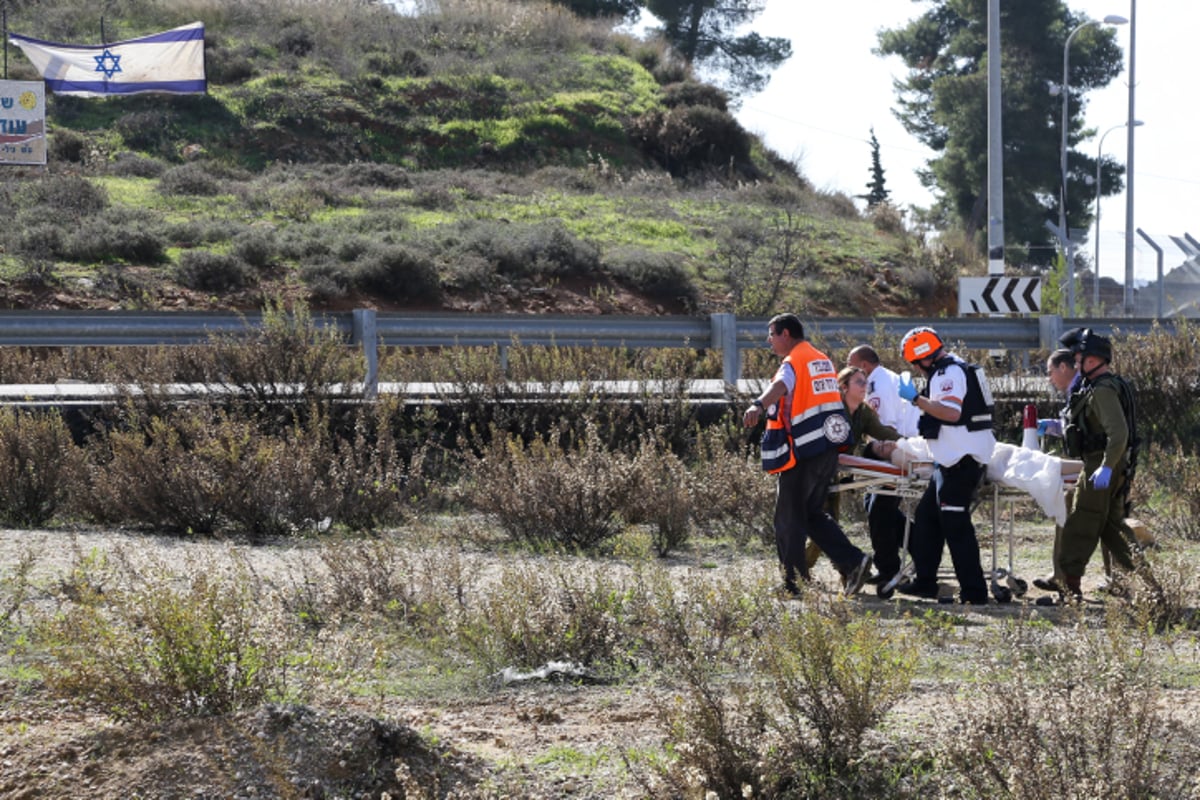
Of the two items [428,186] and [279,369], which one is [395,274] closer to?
[428,186]

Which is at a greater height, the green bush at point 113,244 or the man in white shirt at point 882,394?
the green bush at point 113,244

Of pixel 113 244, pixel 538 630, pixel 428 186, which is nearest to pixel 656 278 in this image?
pixel 428 186

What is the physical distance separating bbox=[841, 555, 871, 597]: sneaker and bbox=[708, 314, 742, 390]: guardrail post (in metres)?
5.76

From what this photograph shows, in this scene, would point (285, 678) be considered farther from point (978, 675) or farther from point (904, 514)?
point (904, 514)

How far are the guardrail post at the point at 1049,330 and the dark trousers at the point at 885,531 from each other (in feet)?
22.9

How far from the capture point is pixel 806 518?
8484mm

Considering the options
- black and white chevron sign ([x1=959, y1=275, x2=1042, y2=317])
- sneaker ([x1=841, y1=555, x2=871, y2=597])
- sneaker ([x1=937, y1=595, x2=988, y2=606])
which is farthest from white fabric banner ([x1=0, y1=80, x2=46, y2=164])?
sneaker ([x1=937, y1=595, x2=988, y2=606])

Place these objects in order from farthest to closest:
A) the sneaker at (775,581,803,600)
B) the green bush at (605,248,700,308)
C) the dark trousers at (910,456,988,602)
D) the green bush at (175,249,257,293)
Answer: the green bush at (605,248,700,308), the green bush at (175,249,257,293), the dark trousers at (910,456,988,602), the sneaker at (775,581,803,600)

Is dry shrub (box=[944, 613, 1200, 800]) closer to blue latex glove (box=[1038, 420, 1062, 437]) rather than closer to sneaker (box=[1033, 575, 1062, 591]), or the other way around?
sneaker (box=[1033, 575, 1062, 591])

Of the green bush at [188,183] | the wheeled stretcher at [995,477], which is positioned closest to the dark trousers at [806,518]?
the wheeled stretcher at [995,477]

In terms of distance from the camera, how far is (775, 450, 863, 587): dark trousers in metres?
8.43

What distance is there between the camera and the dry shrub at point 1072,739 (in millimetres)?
4082

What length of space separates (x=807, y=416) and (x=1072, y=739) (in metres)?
4.34

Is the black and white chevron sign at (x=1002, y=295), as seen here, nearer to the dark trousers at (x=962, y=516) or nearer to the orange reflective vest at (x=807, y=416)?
the dark trousers at (x=962, y=516)
